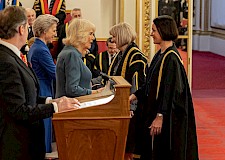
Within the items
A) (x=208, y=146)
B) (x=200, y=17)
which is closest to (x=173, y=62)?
(x=208, y=146)

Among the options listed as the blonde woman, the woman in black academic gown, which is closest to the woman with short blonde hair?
the blonde woman

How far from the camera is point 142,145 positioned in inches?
192

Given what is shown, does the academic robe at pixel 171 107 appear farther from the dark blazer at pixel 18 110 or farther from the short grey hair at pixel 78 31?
the dark blazer at pixel 18 110

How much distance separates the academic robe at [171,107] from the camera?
429 cm

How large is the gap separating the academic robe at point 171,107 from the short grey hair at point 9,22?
166cm

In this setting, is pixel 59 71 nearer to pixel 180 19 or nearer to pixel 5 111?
pixel 5 111

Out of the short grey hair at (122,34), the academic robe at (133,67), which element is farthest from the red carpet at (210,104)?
the short grey hair at (122,34)

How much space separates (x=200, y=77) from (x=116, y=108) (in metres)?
9.62

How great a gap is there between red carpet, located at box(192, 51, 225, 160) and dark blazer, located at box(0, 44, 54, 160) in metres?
3.15

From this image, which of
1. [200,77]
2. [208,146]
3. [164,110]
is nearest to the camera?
[164,110]

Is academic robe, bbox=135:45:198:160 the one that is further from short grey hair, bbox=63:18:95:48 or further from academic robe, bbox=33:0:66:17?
academic robe, bbox=33:0:66:17

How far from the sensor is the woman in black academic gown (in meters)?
4.29

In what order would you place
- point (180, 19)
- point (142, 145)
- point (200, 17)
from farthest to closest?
point (200, 17), point (180, 19), point (142, 145)

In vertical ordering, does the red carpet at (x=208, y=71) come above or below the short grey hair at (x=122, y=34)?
below
